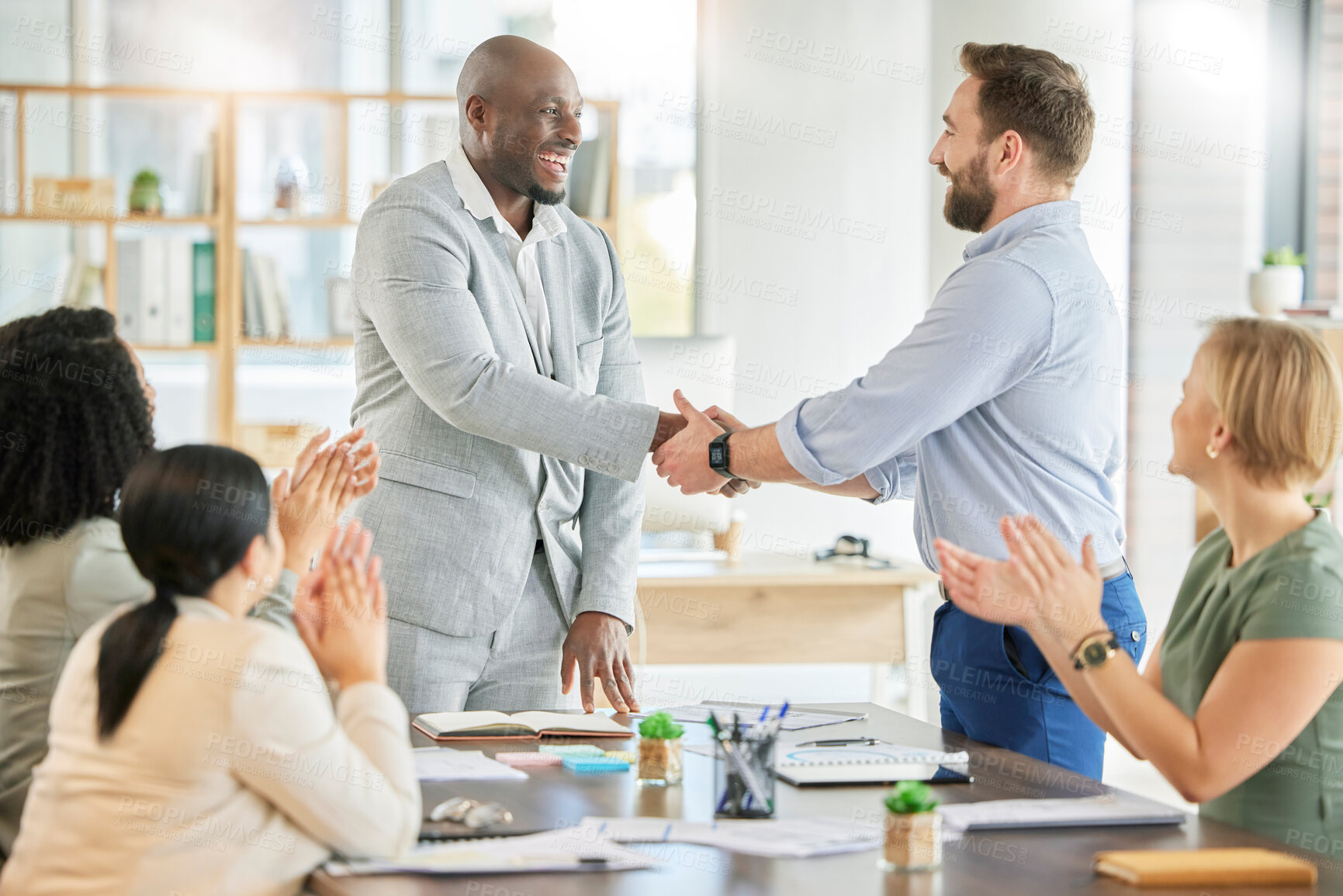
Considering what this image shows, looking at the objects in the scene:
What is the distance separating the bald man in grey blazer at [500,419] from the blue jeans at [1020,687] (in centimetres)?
59

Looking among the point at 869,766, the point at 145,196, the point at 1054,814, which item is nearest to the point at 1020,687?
the point at 869,766

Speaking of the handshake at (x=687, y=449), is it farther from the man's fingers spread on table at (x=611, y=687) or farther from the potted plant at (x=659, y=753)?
the potted plant at (x=659, y=753)

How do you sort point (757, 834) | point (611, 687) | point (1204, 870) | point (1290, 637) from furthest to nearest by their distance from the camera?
point (611, 687) < point (1290, 637) < point (757, 834) < point (1204, 870)

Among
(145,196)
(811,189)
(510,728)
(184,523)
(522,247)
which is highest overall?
(811,189)

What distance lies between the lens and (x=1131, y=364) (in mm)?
5051

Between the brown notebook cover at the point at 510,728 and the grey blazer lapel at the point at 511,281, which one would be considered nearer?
the brown notebook cover at the point at 510,728

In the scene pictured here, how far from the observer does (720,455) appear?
2449 mm

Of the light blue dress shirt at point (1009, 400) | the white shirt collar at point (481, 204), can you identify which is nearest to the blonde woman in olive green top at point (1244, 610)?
the light blue dress shirt at point (1009, 400)

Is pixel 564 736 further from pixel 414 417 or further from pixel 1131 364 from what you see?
pixel 1131 364

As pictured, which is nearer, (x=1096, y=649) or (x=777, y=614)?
(x=1096, y=649)

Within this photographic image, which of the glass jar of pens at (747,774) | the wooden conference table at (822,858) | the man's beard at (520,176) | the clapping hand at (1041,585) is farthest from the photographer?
the man's beard at (520,176)

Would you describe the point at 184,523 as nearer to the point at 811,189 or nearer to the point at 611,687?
the point at 611,687

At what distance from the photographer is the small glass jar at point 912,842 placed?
4.16 ft

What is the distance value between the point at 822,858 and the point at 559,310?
1.34 metres
